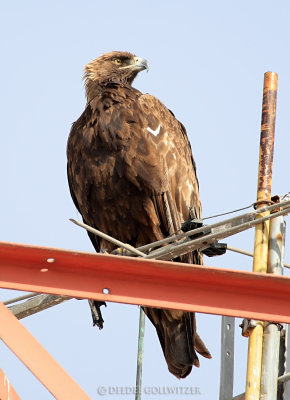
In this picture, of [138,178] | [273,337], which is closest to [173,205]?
[138,178]

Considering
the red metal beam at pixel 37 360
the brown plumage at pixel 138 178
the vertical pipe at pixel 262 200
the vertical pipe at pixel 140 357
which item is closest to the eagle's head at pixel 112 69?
the brown plumage at pixel 138 178

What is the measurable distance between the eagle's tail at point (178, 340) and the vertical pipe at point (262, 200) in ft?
6.50

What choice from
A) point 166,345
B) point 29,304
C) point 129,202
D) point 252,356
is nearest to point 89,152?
point 129,202

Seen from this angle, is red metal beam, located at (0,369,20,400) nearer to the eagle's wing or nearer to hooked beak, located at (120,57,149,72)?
the eagle's wing

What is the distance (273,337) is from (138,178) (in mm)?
2765

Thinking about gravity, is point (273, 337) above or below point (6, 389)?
above

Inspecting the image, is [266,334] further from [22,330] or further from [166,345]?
[166,345]

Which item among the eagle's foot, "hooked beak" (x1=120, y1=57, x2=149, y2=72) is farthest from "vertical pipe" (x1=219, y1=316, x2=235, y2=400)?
Answer: "hooked beak" (x1=120, y1=57, x2=149, y2=72)

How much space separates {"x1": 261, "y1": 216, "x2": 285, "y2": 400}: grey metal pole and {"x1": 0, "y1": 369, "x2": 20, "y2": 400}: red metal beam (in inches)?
55.9

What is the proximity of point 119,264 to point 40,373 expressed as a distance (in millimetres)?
556

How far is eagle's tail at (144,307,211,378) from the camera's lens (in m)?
7.14

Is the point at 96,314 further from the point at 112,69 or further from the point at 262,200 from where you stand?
the point at 112,69

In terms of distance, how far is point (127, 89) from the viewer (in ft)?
26.1

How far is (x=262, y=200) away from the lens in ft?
17.1
